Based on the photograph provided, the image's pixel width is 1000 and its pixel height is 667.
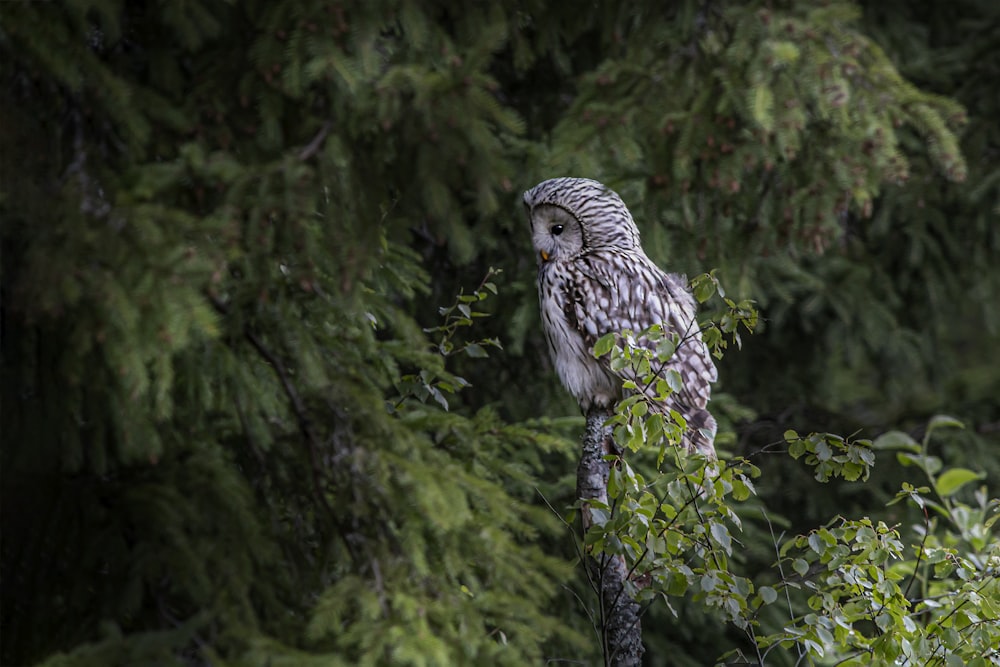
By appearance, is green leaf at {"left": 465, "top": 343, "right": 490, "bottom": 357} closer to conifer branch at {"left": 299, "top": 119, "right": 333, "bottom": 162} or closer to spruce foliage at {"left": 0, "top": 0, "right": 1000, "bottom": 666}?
spruce foliage at {"left": 0, "top": 0, "right": 1000, "bottom": 666}

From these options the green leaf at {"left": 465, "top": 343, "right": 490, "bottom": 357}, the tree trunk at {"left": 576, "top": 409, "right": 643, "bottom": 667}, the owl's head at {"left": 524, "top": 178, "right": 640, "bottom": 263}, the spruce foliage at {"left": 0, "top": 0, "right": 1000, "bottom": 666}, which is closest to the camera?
the spruce foliage at {"left": 0, "top": 0, "right": 1000, "bottom": 666}

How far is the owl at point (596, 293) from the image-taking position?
441 centimetres

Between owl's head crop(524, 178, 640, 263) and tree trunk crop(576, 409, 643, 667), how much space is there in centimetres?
95

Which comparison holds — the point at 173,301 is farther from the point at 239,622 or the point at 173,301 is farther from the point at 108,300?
the point at 239,622

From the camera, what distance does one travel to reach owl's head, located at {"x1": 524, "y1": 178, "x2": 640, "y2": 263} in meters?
4.25

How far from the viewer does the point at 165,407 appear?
7.43ft

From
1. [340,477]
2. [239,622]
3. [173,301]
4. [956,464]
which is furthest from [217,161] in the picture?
[956,464]

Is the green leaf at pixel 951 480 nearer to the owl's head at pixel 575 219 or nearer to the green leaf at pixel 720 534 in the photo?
the green leaf at pixel 720 534

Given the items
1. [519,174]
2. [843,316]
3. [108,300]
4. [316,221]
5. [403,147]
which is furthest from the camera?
[843,316]

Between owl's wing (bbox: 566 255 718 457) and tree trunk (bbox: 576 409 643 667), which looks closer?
tree trunk (bbox: 576 409 643 667)

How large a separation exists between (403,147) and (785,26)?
211 centimetres

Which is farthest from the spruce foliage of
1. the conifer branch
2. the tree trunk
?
the tree trunk

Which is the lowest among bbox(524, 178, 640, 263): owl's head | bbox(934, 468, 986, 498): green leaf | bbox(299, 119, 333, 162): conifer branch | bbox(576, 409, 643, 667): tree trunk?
bbox(576, 409, 643, 667): tree trunk

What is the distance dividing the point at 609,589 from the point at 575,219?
1476 mm
